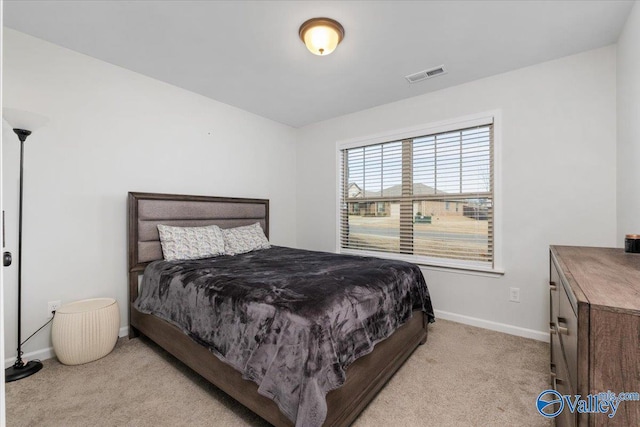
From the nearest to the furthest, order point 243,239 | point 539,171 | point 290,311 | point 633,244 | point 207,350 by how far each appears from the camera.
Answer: point 290,311, point 633,244, point 207,350, point 539,171, point 243,239

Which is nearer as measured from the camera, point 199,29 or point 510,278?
point 199,29

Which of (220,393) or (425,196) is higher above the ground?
(425,196)

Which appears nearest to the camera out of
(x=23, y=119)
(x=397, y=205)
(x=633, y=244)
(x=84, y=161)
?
(x=633, y=244)

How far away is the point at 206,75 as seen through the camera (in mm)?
2906

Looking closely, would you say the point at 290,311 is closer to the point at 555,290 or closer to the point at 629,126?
the point at 555,290

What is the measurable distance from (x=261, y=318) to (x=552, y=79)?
3139 millimetres

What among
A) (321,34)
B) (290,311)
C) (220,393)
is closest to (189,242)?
(220,393)

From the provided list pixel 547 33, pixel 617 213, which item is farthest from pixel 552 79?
pixel 617 213

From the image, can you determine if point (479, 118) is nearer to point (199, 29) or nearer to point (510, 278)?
point (510, 278)

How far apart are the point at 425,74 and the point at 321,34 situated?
125 cm

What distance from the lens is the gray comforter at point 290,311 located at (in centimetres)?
137

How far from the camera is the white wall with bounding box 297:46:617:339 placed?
2430mm

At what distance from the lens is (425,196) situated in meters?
3.39

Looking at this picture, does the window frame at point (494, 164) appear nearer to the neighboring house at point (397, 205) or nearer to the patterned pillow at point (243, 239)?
the neighboring house at point (397, 205)
